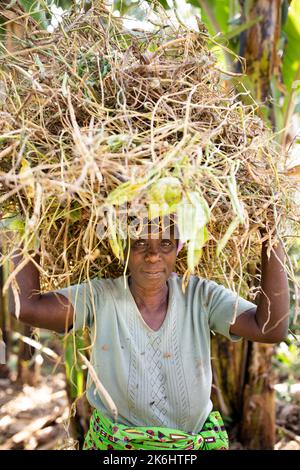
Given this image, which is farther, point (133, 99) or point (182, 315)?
point (182, 315)

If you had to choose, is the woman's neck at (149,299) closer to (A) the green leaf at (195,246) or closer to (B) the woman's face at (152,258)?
(B) the woman's face at (152,258)

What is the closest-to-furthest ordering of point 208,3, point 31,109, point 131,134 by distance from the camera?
point 131,134
point 31,109
point 208,3

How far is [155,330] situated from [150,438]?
0.99ft

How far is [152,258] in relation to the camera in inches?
66.7

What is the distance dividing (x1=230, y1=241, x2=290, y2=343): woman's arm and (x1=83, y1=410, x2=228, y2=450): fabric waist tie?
0.33 meters

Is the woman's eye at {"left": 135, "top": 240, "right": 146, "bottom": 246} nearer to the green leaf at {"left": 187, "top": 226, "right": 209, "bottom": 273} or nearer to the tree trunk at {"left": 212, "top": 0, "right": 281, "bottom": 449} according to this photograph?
the green leaf at {"left": 187, "top": 226, "right": 209, "bottom": 273}

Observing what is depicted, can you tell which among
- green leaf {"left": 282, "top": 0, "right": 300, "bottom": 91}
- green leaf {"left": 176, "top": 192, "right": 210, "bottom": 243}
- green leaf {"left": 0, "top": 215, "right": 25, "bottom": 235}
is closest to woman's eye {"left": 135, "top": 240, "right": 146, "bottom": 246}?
A: green leaf {"left": 0, "top": 215, "right": 25, "bottom": 235}

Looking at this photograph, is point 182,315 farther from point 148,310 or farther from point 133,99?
point 133,99

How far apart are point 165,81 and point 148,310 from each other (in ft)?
2.20

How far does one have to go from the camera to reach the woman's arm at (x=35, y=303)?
5.63ft

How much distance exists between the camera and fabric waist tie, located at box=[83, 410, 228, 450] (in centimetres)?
171

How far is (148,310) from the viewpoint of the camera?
1.84 m


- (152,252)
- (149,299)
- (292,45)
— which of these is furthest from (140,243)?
(292,45)
